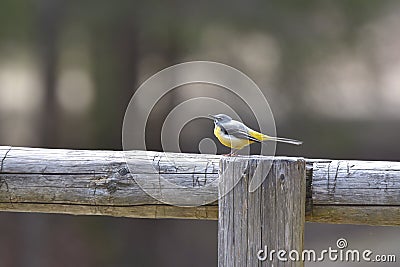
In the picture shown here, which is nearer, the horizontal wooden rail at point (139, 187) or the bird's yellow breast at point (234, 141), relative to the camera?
the horizontal wooden rail at point (139, 187)

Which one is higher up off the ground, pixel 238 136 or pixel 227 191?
pixel 238 136

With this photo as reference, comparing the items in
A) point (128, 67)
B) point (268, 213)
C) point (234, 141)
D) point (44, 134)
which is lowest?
point (268, 213)

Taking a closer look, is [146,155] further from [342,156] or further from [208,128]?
[342,156]

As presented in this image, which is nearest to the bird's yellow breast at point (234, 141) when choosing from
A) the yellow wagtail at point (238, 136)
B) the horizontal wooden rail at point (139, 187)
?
the yellow wagtail at point (238, 136)

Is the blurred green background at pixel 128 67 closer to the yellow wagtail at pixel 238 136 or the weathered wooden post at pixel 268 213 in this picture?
the yellow wagtail at pixel 238 136

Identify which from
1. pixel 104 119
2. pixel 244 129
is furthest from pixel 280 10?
pixel 244 129

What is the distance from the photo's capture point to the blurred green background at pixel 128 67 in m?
7.93

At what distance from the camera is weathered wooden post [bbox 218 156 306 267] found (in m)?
1.75

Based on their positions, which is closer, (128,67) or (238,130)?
(238,130)

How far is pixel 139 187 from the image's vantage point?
1995 mm

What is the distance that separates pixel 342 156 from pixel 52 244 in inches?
159

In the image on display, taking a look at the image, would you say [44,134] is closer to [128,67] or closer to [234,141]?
[128,67]

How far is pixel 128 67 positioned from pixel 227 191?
644 centimetres

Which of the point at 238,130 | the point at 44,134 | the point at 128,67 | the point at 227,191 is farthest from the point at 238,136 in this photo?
the point at 44,134
